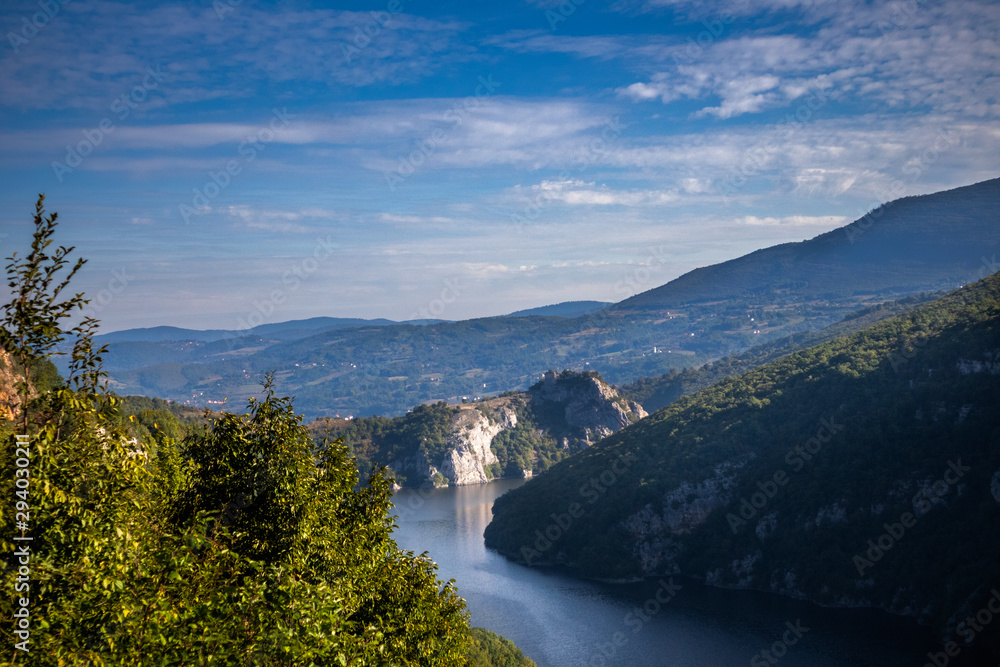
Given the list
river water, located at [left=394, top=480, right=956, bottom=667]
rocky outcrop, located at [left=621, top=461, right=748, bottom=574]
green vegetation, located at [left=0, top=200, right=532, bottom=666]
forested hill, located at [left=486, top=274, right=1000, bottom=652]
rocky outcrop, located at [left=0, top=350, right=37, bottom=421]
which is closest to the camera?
Result: green vegetation, located at [left=0, top=200, right=532, bottom=666]

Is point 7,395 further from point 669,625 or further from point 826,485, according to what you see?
point 826,485

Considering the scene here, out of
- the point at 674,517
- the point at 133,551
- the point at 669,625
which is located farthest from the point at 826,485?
the point at 133,551

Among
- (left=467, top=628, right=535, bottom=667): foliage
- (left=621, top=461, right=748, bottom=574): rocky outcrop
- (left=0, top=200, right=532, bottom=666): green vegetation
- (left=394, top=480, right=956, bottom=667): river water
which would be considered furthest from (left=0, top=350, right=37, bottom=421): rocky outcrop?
(left=621, top=461, right=748, bottom=574): rocky outcrop

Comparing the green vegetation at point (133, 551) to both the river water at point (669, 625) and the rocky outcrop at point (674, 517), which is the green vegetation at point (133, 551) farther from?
the rocky outcrop at point (674, 517)

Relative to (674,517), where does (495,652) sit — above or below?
below

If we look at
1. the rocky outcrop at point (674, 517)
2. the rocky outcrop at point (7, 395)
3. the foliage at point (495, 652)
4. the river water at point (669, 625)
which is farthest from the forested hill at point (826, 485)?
the rocky outcrop at point (7, 395)

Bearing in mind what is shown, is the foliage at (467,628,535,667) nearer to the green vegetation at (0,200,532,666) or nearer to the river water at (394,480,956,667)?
the river water at (394,480,956,667)
